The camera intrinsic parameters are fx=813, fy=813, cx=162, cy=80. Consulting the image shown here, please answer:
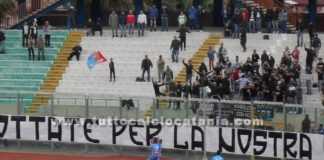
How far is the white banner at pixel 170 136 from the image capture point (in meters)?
29.0

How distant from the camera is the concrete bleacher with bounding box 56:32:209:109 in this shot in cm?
3972

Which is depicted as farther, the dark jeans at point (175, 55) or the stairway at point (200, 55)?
the dark jeans at point (175, 55)

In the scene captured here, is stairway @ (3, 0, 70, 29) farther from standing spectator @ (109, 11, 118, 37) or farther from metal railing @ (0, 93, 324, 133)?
metal railing @ (0, 93, 324, 133)

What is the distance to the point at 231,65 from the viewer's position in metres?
37.6

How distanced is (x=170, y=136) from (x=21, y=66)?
47.7 ft

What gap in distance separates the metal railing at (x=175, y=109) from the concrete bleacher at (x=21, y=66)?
27.7 ft

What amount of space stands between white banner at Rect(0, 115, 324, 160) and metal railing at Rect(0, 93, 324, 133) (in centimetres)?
32

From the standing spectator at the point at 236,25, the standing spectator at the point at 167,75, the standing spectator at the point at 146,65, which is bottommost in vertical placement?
the standing spectator at the point at 167,75

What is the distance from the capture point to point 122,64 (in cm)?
4209

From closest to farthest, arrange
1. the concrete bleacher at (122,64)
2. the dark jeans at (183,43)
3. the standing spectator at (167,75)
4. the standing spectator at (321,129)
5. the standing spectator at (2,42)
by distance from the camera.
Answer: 1. the standing spectator at (321,129)
2. the standing spectator at (167,75)
3. the concrete bleacher at (122,64)
4. the dark jeans at (183,43)
5. the standing spectator at (2,42)

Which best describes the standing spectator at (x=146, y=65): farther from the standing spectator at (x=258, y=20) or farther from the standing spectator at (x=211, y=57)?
the standing spectator at (x=258, y=20)

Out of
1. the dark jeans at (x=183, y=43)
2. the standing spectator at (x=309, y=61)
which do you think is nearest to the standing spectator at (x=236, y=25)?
the dark jeans at (x=183, y=43)

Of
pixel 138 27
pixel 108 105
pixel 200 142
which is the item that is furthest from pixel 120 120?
pixel 138 27

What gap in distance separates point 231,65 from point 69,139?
9.25 meters
